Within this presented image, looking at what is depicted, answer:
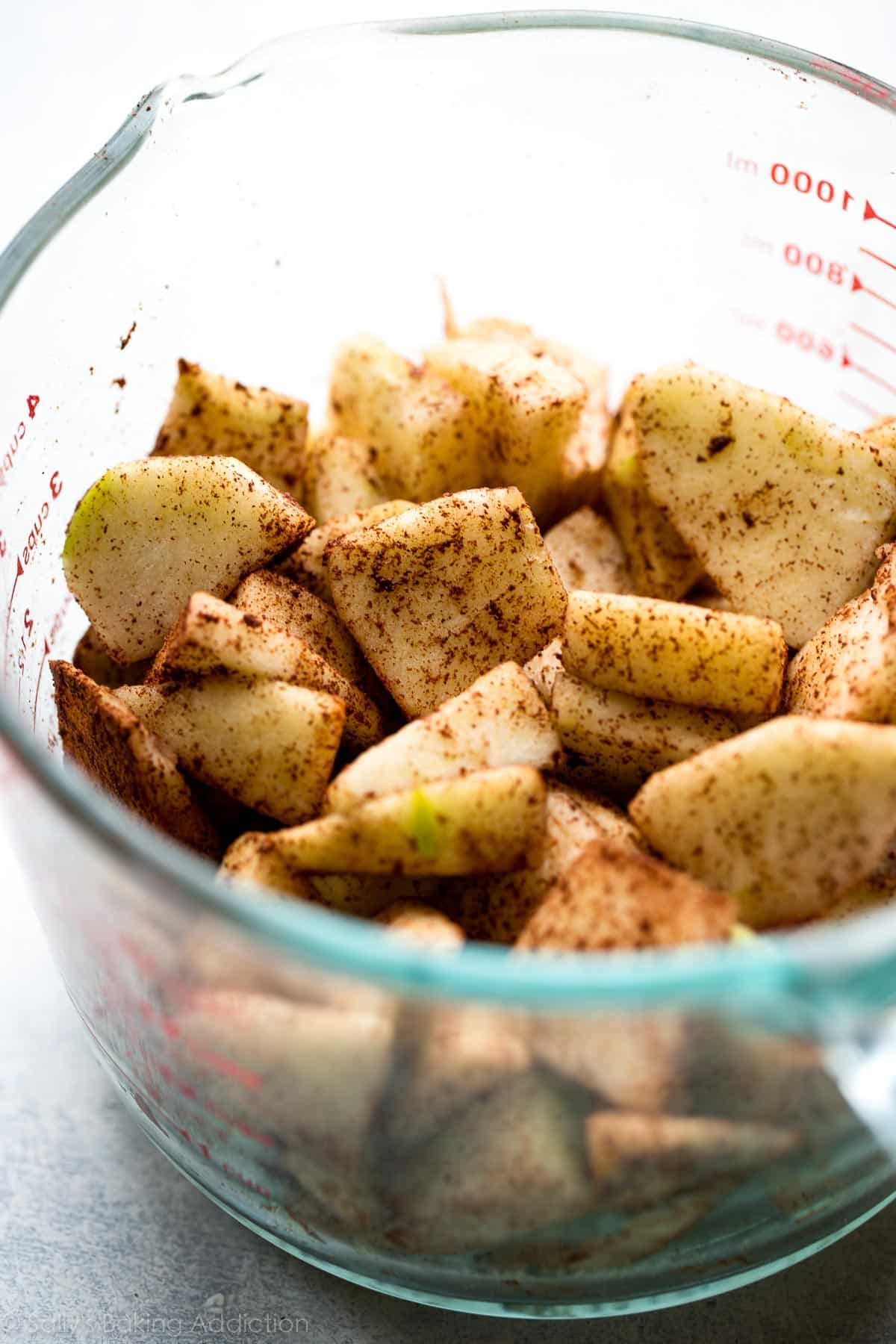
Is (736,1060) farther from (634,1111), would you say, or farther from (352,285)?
(352,285)

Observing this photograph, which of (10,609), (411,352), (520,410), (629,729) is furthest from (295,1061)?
(411,352)

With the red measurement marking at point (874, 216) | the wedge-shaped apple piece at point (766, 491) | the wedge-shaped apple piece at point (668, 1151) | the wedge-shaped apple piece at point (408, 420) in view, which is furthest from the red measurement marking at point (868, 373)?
the wedge-shaped apple piece at point (668, 1151)

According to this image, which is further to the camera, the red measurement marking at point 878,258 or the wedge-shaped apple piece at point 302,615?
the red measurement marking at point 878,258

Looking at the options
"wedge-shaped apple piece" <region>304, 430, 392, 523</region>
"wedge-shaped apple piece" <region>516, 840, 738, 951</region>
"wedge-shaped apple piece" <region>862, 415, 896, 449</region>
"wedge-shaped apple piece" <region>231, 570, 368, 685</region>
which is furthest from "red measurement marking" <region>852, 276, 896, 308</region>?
"wedge-shaped apple piece" <region>516, 840, 738, 951</region>

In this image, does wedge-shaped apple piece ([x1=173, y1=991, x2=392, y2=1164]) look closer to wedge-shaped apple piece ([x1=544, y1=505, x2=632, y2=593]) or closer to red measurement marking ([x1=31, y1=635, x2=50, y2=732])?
red measurement marking ([x1=31, y1=635, x2=50, y2=732])

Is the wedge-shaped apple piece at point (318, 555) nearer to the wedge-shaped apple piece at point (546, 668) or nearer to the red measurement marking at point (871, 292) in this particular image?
the wedge-shaped apple piece at point (546, 668)

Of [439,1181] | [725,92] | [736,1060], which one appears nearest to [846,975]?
[736,1060]

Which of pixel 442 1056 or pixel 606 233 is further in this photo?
pixel 606 233
